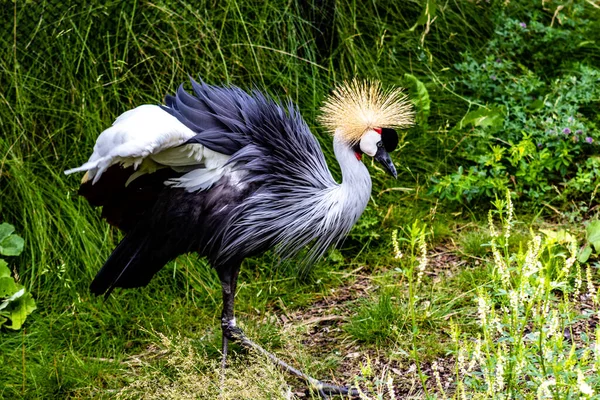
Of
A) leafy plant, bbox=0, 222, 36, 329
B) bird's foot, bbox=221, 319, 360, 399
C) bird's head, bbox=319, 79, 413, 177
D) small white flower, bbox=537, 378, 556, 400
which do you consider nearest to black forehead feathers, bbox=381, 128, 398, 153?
bird's head, bbox=319, 79, 413, 177

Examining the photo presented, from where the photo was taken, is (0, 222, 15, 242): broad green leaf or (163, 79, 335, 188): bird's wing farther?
(0, 222, 15, 242): broad green leaf

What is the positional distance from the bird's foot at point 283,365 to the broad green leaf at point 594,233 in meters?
1.32

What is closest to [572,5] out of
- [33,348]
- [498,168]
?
[498,168]

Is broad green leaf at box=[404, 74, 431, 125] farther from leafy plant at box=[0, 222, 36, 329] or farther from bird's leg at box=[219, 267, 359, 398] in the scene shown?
leafy plant at box=[0, 222, 36, 329]

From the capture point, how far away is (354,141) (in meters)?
3.54

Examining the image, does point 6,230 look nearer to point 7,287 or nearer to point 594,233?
point 7,287

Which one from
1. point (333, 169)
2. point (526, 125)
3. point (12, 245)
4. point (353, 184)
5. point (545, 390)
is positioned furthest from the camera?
point (526, 125)

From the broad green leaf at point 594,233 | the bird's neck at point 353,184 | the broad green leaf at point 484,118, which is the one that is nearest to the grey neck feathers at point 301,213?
the bird's neck at point 353,184

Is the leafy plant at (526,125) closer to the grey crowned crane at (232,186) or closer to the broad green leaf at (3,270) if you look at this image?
the grey crowned crane at (232,186)

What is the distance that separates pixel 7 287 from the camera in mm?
3785

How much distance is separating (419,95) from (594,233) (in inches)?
48.1

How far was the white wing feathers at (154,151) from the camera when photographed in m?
3.07

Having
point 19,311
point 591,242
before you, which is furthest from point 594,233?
point 19,311

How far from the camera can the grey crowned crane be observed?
10.9 ft
